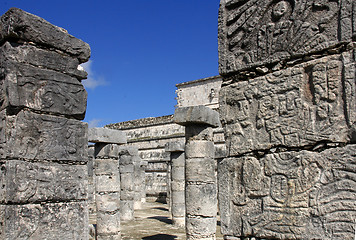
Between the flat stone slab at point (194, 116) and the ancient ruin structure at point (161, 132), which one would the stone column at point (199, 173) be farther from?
the ancient ruin structure at point (161, 132)

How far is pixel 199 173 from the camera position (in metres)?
8.12

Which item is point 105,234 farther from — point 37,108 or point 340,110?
point 340,110

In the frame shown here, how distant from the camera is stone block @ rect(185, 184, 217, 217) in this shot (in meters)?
7.92

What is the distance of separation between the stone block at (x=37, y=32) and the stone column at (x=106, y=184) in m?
4.38

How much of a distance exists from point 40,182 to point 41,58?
1499 millimetres

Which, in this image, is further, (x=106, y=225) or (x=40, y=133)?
(x=106, y=225)

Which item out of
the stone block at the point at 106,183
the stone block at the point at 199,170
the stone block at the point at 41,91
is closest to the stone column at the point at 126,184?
the stone block at the point at 106,183

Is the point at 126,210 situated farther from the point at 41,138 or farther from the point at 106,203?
the point at 41,138

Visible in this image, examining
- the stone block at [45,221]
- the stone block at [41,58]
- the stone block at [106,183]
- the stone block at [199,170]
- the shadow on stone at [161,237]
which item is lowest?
the shadow on stone at [161,237]

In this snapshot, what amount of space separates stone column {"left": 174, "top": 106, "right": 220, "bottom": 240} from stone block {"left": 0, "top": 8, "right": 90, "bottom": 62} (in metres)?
3.71

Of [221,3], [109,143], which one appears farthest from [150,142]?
[221,3]

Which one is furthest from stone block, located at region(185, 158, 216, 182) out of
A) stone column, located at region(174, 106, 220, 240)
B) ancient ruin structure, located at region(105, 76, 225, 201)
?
ancient ruin structure, located at region(105, 76, 225, 201)

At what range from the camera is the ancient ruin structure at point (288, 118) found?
8.18 feet

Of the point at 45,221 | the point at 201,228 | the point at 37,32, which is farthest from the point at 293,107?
the point at 201,228
